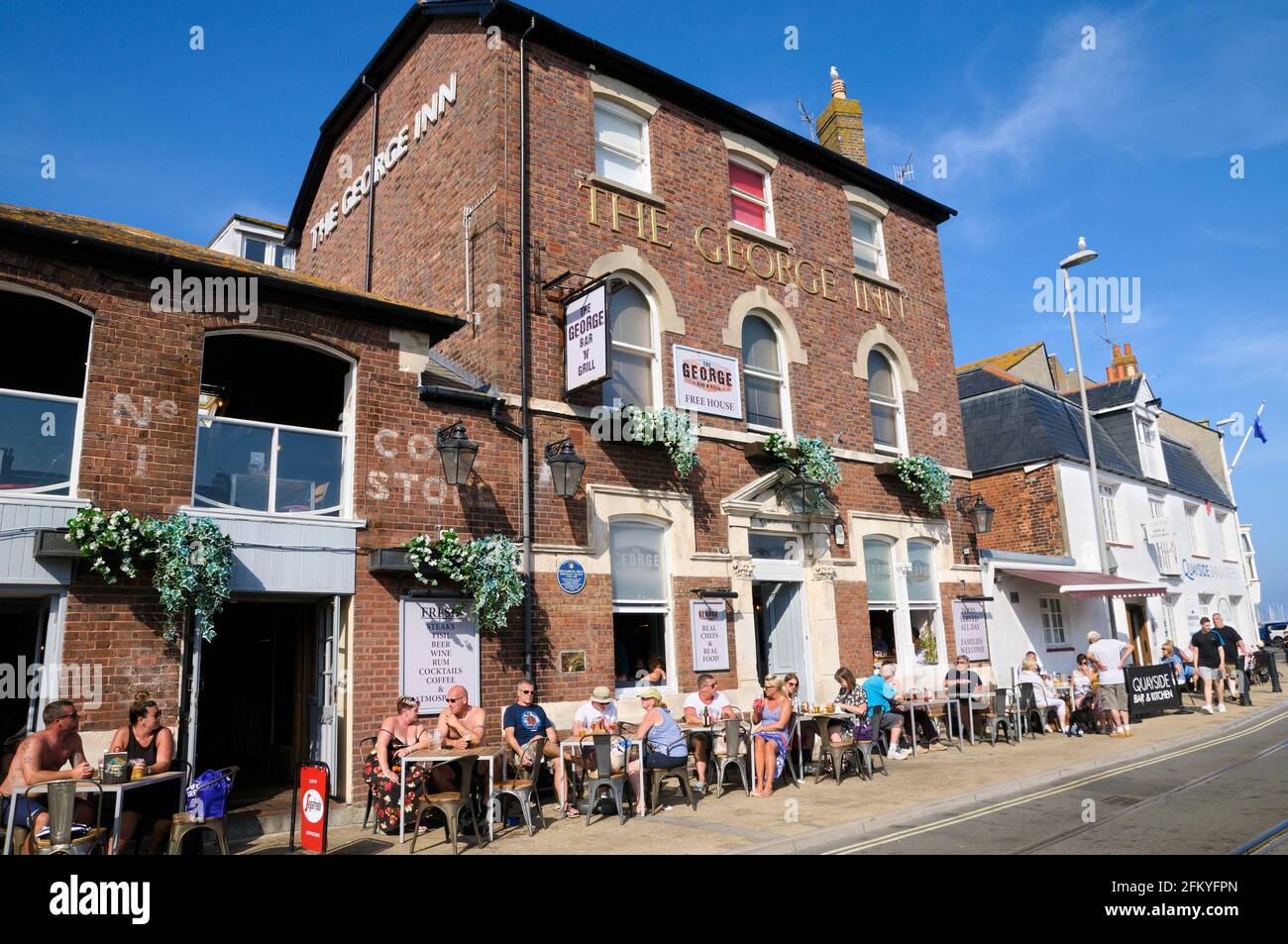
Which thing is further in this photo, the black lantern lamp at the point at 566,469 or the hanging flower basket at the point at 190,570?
the black lantern lamp at the point at 566,469

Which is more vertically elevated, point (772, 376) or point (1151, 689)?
point (772, 376)

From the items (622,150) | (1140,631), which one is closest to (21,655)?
(622,150)

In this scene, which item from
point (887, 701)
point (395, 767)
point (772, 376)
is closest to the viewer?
point (395, 767)

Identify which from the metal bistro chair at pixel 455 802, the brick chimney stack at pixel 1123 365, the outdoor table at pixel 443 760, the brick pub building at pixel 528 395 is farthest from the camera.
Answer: the brick chimney stack at pixel 1123 365

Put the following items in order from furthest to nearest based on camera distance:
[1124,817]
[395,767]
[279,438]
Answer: [279,438], [395,767], [1124,817]

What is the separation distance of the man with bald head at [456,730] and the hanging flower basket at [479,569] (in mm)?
1429

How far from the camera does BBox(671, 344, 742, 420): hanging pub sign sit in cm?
1340

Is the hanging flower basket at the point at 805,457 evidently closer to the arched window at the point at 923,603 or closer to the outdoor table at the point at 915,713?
the arched window at the point at 923,603

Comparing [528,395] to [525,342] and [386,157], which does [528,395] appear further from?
[386,157]

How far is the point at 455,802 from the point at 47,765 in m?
3.28

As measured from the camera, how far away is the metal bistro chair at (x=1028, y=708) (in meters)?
15.1

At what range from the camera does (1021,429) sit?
2234 centimetres

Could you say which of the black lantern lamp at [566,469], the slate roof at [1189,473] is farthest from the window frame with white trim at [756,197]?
the slate roof at [1189,473]
